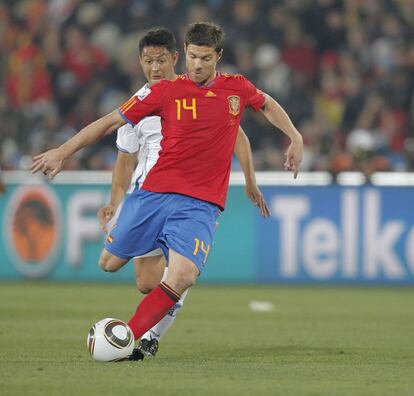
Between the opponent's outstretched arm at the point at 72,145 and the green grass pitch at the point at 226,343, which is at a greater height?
the opponent's outstretched arm at the point at 72,145

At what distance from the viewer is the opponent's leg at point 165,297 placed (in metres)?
8.24

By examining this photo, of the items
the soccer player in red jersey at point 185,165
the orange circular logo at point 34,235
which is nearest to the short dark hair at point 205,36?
the soccer player in red jersey at point 185,165

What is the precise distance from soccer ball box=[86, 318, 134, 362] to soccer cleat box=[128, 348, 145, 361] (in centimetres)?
19

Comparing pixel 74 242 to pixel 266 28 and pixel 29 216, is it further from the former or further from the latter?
pixel 266 28

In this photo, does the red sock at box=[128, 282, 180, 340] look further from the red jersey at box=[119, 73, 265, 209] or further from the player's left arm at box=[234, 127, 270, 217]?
the player's left arm at box=[234, 127, 270, 217]

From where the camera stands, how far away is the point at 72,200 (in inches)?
680

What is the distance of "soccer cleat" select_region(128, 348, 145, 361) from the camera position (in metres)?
8.36

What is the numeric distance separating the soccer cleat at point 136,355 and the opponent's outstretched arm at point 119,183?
56.9 inches

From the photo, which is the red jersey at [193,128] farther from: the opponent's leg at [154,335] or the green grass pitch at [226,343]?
the green grass pitch at [226,343]

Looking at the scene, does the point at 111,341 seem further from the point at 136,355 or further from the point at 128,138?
the point at 128,138

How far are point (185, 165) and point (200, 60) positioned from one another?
0.71 meters

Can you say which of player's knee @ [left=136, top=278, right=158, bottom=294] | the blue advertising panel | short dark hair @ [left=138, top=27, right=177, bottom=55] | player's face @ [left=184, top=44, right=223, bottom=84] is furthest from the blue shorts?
the blue advertising panel

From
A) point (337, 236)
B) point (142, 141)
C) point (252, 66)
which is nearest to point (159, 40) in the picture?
point (142, 141)

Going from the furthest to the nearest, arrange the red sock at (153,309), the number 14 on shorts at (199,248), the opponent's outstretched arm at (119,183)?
the opponent's outstretched arm at (119,183) < the number 14 on shorts at (199,248) < the red sock at (153,309)
